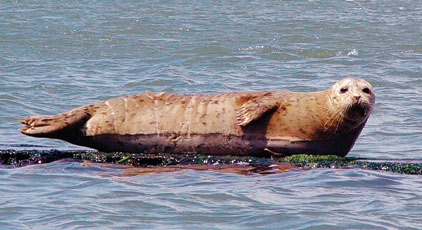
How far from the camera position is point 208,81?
13.3 m

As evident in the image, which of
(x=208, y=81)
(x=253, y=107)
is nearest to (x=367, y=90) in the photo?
(x=253, y=107)

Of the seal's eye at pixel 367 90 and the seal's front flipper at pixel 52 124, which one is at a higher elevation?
the seal's eye at pixel 367 90

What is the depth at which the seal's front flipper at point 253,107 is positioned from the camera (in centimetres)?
661

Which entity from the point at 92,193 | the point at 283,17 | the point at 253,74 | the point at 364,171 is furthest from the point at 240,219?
the point at 283,17

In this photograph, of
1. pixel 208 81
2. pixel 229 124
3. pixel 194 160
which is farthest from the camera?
pixel 208 81

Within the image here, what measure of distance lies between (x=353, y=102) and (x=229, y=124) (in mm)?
960

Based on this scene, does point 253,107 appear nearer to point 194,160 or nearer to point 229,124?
point 229,124

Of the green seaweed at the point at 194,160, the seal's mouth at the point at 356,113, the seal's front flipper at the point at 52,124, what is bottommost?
the green seaweed at the point at 194,160

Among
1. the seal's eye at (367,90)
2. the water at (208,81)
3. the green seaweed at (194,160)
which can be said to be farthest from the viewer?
the seal's eye at (367,90)

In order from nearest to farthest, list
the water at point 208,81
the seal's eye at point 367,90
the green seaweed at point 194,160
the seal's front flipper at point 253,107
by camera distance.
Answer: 1. the water at point 208,81
2. the green seaweed at point 194,160
3. the seal's front flipper at point 253,107
4. the seal's eye at point 367,90

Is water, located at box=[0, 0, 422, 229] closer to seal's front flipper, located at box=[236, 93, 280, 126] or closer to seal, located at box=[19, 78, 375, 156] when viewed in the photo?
seal, located at box=[19, 78, 375, 156]

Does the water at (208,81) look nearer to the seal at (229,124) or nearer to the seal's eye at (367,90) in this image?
the seal at (229,124)

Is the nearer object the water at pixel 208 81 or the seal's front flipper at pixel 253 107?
the water at pixel 208 81

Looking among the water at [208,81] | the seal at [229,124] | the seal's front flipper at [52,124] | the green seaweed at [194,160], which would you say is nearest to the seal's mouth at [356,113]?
the seal at [229,124]
